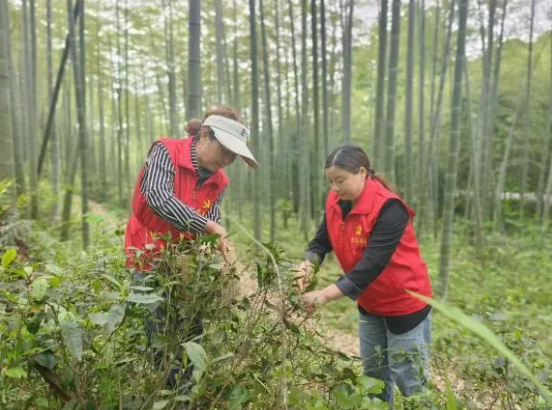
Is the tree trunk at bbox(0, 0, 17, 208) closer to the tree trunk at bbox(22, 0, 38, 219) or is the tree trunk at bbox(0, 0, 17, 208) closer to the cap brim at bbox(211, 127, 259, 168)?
the tree trunk at bbox(22, 0, 38, 219)

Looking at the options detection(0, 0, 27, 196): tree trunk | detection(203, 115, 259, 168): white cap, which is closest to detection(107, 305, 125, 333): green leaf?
detection(203, 115, 259, 168): white cap

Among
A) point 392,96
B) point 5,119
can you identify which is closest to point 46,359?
point 5,119

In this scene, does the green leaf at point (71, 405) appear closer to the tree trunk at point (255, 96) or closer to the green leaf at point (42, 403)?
the green leaf at point (42, 403)

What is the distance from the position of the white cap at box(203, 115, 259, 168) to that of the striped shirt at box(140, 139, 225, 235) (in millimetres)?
146

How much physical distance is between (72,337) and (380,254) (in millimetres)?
1234

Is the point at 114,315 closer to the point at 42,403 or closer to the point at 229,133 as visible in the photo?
the point at 42,403

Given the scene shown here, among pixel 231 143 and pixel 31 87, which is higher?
pixel 31 87

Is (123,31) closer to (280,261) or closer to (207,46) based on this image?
(207,46)

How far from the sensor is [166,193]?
1650 mm

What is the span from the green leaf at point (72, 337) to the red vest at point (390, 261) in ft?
4.07

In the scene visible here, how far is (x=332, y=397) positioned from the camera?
131cm

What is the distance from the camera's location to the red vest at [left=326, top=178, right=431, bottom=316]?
1.87 m

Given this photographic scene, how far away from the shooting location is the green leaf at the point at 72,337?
99 cm

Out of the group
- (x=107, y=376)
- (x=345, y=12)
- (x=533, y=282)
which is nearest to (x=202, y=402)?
(x=107, y=376)
